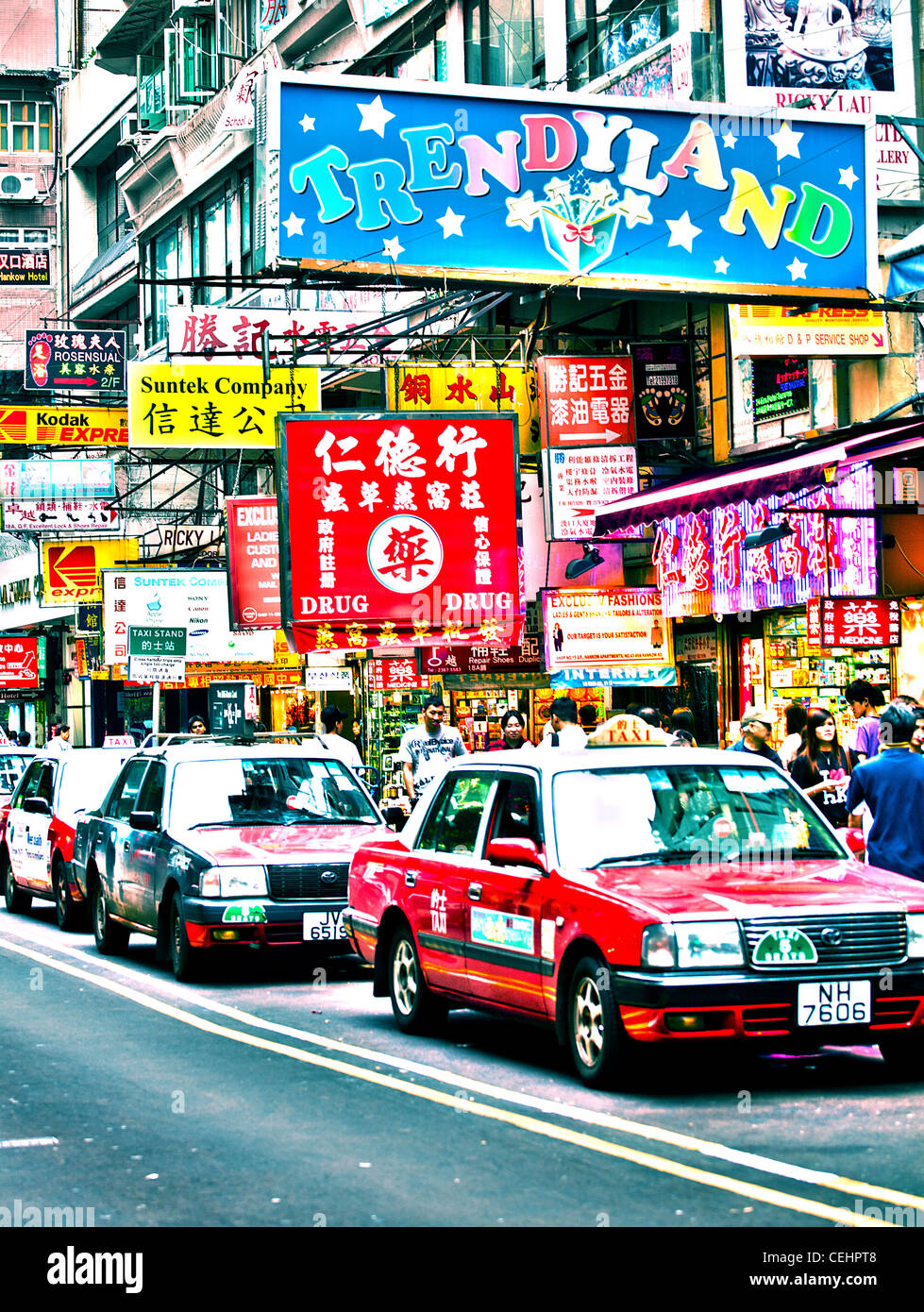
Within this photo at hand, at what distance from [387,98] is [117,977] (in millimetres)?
7526

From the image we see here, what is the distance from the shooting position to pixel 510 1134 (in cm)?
811

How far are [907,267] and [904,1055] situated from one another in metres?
9.82

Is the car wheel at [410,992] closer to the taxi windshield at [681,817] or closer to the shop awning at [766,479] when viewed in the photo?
the taxi windshield at [681,817]

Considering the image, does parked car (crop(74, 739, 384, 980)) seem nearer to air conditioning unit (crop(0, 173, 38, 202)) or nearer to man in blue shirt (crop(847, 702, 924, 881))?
man in blue shirt (crop(847, 702, 924, 881))

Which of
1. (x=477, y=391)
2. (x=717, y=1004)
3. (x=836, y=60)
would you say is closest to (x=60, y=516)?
(x=477, y=391)

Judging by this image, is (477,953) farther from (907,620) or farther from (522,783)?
(907,620)

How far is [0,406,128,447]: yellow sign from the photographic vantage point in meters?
33.3

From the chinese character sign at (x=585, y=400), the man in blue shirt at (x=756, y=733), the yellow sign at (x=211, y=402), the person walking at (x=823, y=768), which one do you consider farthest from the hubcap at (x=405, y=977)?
the yellow sign at (x=211, y=402)

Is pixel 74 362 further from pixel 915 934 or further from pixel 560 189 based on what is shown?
pixel 915 934

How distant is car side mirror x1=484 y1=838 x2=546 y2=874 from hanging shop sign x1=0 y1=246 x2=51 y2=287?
5301 cm

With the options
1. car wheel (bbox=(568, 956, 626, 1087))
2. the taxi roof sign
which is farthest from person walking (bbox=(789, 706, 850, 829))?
car wheel (bbox=(568, 956, 626, 1087))

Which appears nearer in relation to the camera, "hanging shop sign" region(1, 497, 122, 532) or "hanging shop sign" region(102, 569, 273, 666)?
"hanging shop sign" region(102, 569, 273, 666)

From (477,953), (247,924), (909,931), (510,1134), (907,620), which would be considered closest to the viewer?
(510,1134)
